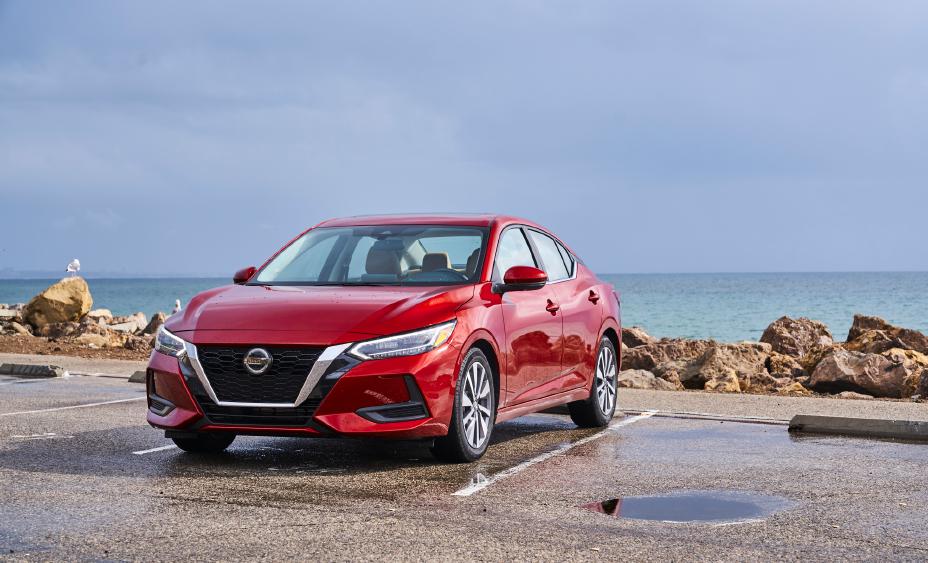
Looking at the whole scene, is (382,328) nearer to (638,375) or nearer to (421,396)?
(421,396)

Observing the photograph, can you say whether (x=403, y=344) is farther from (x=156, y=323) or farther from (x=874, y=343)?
(x=156, y=323)

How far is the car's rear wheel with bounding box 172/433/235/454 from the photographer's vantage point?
8453 mm

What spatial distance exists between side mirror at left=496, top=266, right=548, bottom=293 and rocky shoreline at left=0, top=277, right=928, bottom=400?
7.97 m

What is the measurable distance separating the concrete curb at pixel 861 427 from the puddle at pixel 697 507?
10.3 feet

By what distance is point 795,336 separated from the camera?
25.0 m

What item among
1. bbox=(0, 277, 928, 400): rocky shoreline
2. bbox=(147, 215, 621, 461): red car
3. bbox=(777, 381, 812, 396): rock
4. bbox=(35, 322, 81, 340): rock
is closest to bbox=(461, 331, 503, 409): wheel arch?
bbox=(147, 215, 621, 461): red car

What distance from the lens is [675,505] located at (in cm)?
685

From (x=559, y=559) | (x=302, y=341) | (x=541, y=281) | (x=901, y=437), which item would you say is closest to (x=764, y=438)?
(x=901, y=437)

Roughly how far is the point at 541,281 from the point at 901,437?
339 cm

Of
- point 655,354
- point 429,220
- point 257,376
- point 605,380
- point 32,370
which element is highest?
point 429,220

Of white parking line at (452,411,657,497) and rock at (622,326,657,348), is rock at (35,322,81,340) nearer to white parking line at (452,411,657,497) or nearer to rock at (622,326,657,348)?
rock at (622,326,657,348)

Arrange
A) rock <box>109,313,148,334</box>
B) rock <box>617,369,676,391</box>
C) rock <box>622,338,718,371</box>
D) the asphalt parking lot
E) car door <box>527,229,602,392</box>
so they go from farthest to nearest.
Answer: rock <box>109,313,148,334</box> < rock <box>622,338,718,371</box> < rock <box>617,369,676,391</box> < car door <box>527,229,602,392</box> < the asphalt parking lot

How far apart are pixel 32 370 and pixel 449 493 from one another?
9.26m

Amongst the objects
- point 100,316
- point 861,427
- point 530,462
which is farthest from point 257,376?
point 100,316
